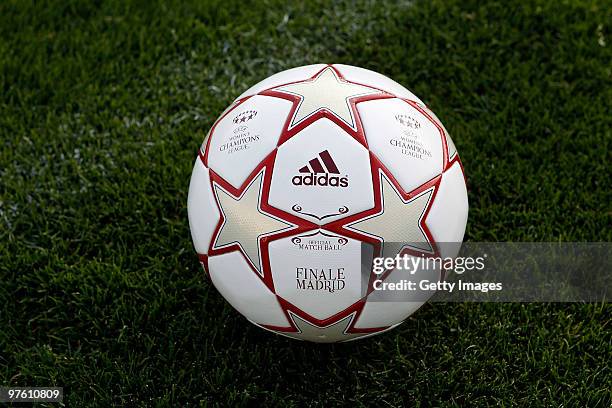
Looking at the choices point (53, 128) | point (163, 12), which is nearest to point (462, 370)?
point (53, 128)

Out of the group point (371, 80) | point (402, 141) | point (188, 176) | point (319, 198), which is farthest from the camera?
point (188, 176)

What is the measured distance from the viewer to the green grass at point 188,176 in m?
2.59

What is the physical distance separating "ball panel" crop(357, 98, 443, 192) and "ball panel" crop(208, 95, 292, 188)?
0.87 ft

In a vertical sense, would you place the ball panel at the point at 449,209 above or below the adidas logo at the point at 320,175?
below

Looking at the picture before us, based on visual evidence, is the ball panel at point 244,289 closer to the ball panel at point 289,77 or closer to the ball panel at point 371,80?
the ball panel at point 289,77

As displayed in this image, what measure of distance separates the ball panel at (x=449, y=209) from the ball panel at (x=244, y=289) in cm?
53

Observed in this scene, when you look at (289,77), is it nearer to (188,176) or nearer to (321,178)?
(321,178)

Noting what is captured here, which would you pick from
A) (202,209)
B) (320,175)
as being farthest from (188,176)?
(320,175)

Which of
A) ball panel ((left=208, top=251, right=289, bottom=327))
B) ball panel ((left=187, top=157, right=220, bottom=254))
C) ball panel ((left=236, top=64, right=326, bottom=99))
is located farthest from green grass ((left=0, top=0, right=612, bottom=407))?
ball panel ((left=236, top=64, right=326, bottom=99))

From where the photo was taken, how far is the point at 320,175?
2.13m

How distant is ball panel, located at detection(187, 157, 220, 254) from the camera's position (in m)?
2.31

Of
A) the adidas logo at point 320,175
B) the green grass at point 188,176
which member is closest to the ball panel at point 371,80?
the adidas logo at point 320,175

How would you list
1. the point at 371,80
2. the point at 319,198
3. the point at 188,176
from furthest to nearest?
the point at 188,176 → the point at 371,80 → the point at 319,198

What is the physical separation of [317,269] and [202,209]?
435mm
